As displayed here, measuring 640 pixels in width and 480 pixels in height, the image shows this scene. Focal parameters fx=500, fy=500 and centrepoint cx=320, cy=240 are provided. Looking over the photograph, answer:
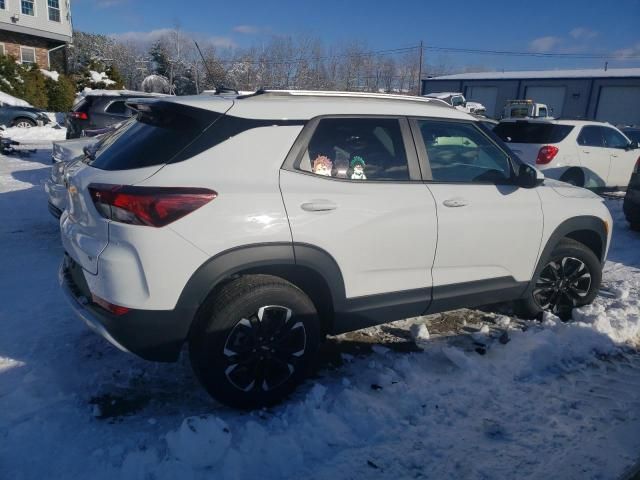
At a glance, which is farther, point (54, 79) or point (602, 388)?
point (54, 79)

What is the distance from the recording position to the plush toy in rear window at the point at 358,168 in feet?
10.8

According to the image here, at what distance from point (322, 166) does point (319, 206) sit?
0.30 metres

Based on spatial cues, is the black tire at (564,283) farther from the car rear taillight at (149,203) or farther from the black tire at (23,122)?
the black tire at (23,122)

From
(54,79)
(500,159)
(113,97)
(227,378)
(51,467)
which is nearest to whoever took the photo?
(51,467)

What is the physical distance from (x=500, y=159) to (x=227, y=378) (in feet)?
8.70

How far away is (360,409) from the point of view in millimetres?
3100

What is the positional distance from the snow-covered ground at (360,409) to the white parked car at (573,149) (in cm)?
583

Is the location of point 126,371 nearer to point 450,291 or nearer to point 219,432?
point 219,432

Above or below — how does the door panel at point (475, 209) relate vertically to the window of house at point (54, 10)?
below

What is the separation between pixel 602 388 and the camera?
3494 mm

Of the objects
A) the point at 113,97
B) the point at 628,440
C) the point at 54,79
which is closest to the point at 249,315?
the point at 628,440

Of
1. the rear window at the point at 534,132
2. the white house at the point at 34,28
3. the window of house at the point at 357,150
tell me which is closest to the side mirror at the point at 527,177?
the window of house at the point at 357,150

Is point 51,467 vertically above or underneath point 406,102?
underneath

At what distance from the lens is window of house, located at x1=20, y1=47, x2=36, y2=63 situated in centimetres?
3053
